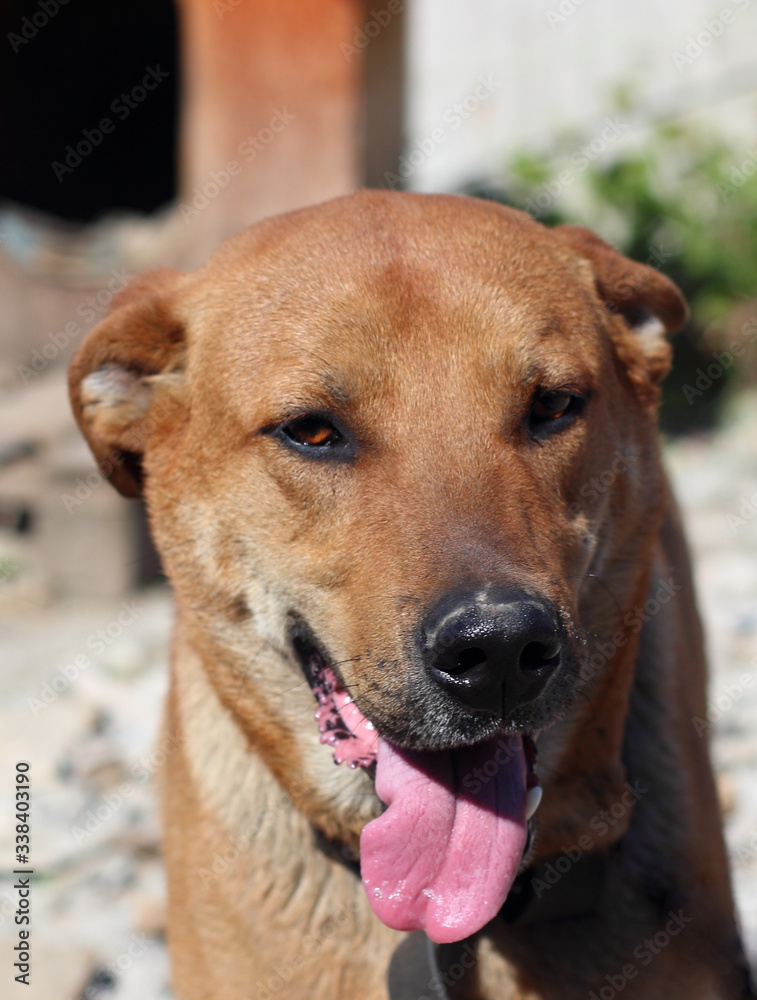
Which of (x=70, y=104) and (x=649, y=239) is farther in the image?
(x=70, y=104)

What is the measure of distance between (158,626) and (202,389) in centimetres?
334

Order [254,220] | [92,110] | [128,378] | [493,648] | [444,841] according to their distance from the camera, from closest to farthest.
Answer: [493,648], [444,841], [128,378], [254,220], [92,110]

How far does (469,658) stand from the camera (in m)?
2.07

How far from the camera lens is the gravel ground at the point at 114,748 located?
12.2 feet

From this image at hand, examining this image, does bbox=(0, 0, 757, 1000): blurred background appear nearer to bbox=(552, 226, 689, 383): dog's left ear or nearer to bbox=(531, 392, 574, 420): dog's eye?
bbox=(552, 226, 689, 383): dog's left ear

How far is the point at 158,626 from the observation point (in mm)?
5910

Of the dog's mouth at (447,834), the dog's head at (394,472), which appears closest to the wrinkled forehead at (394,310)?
the dog's head at (394,472)

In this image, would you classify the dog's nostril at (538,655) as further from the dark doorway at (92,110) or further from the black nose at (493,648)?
the dark doorway at (92,110)

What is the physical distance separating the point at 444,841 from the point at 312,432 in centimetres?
99

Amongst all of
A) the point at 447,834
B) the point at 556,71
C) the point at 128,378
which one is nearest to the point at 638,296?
the point at 128,378

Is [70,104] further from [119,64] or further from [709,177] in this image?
[709,177]

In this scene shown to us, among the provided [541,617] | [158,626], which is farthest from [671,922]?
[158,626]

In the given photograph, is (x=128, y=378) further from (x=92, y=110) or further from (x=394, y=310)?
(x=92, y=110)

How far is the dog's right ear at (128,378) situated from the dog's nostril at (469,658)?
1.25 m
